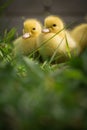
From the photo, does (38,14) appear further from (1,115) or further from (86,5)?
(1,115)

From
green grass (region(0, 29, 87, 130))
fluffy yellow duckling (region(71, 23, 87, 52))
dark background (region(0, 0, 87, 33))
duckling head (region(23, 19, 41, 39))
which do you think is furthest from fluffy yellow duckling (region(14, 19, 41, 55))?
green grass (region(0, 29, 87, 130))

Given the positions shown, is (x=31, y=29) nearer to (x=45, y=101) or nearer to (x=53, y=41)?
(x=53, y=41)

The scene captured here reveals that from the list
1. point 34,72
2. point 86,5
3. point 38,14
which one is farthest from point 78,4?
point 34,72

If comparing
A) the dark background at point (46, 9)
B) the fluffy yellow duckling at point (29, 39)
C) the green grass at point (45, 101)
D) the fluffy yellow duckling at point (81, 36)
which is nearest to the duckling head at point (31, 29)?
the fluffy yellow duckling at point (29, 39)

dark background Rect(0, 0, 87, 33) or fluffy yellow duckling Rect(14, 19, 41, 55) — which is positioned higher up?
fluffy yellow duckling Rect(14, 19, 41, 55)

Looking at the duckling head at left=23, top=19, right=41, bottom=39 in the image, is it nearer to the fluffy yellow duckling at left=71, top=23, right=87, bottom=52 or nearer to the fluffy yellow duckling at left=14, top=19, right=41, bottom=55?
the fluffy yellow duckling at left=14, top=19, right=41, bottom=55

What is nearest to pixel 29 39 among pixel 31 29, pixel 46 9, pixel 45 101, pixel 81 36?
pixel 31 29

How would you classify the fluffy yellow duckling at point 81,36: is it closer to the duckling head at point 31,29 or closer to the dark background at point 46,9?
the duckling head at point 31,29
